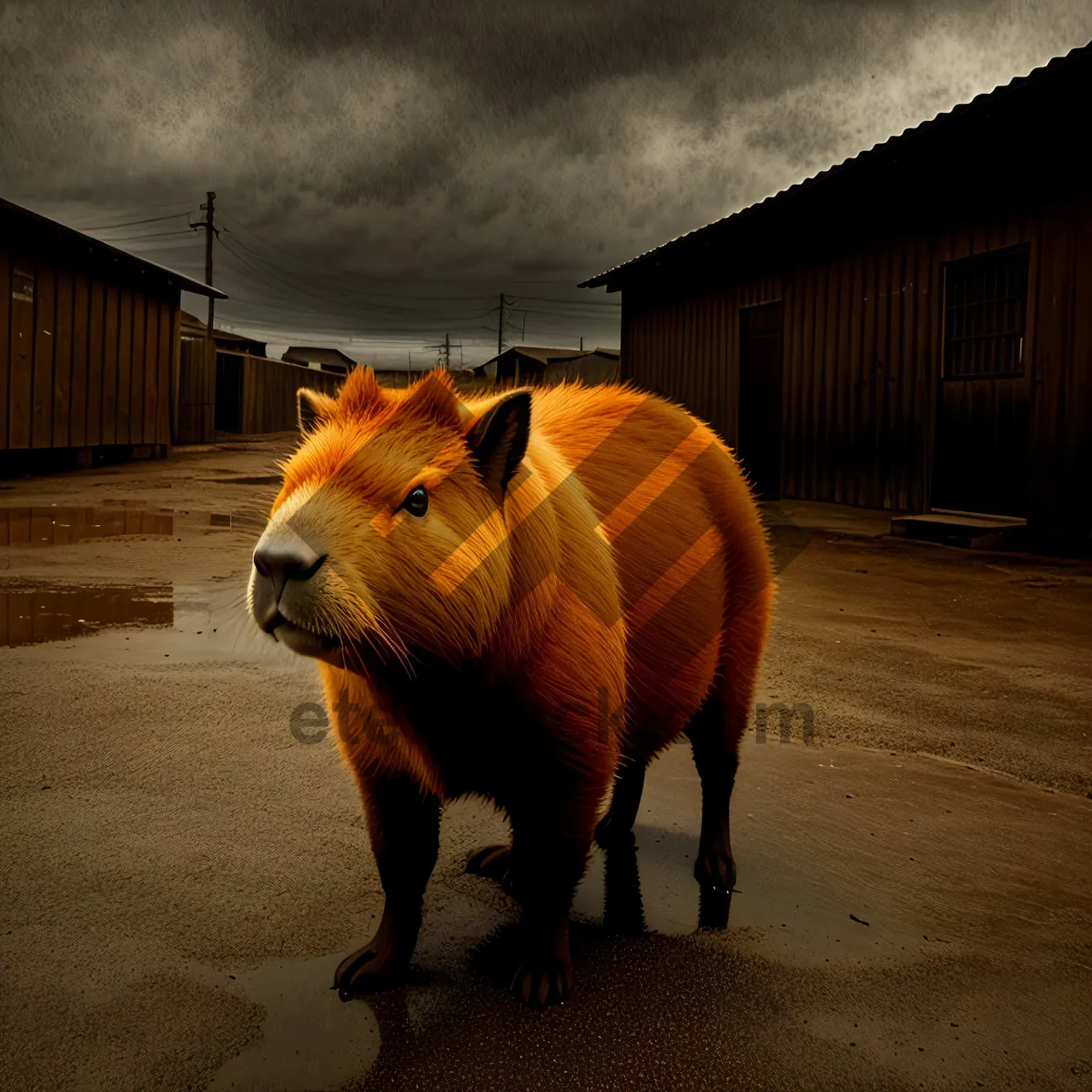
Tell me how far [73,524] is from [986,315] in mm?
9808

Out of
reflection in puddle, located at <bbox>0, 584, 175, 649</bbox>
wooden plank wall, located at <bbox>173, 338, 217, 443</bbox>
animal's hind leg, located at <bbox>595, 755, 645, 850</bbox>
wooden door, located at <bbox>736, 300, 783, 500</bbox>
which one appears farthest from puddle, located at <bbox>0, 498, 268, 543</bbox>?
wooden plank wall, located at <bbox>173, 338, 217, 443</bbox>

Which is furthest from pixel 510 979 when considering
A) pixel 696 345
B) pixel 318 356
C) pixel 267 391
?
pixel 318 356

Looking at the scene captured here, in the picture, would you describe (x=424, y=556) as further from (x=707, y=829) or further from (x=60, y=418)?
(x=60, y=418)

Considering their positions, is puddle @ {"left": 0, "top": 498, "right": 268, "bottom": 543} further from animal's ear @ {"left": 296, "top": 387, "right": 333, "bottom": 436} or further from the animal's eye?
the animal's eye

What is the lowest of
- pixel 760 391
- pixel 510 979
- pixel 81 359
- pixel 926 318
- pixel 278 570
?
pixel 510 979

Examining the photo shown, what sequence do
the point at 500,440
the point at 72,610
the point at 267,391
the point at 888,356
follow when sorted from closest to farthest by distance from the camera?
the point at 500,440, the point at 72,610, the point at 888,356, the point at 267,391

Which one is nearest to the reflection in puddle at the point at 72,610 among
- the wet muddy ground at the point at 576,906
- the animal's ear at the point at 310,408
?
the wet muddy ground at the point at 576,906

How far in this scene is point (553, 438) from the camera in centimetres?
199

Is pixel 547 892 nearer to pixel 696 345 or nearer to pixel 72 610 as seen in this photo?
pixel 72 610

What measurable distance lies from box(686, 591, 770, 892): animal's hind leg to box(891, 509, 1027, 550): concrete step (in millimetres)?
6819

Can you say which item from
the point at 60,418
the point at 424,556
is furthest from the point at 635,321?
the point at 424,556

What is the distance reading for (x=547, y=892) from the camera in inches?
67.6

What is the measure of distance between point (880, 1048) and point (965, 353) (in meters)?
10.1

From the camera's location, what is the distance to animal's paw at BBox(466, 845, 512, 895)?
2.18 metres
